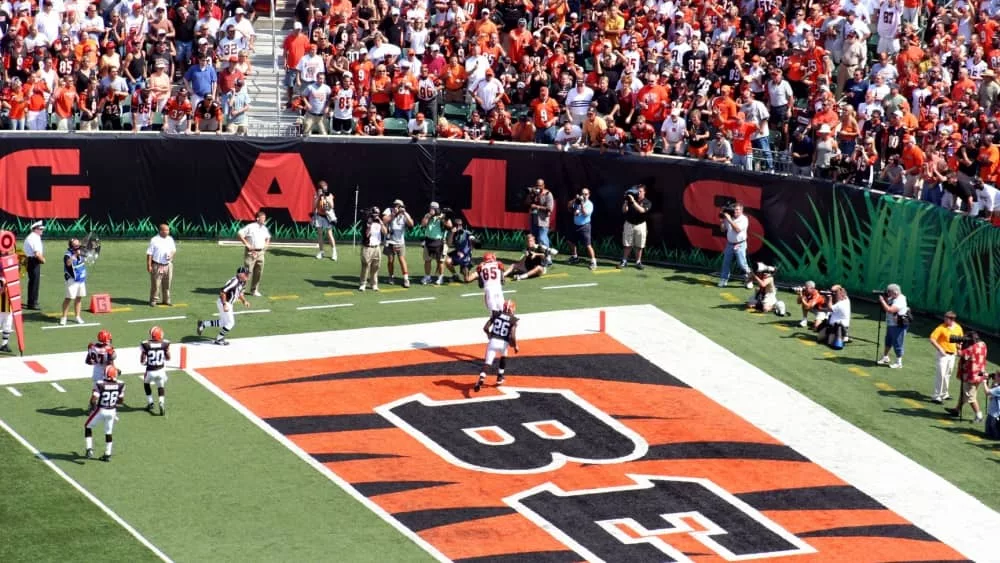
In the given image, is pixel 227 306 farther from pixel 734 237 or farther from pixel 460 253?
pixel 734 237

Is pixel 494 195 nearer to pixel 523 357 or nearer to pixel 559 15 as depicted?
pixel 559 15

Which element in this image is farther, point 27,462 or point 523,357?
point 523,357

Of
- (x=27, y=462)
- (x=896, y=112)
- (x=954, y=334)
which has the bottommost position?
(x=27, y=462)

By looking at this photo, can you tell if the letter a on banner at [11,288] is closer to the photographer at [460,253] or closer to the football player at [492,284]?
the football player at [492,284]

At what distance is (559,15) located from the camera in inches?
1971

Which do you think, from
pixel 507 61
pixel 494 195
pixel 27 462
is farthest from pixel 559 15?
pixel 27 462

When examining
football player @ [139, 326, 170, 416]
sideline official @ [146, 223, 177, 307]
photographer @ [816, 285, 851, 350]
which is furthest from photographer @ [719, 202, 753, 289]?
football player @ [139, 326, 170, 416]

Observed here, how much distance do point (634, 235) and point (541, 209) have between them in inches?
91.7

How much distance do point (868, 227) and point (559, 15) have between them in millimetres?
10838

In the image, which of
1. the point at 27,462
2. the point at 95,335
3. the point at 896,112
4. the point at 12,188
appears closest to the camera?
the point at 27,462

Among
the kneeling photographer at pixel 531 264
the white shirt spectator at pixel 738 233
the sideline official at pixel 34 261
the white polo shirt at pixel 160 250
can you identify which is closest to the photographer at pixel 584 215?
the kneeling photographer at pixel 531 264

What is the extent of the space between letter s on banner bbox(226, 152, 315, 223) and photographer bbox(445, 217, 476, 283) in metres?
4.55

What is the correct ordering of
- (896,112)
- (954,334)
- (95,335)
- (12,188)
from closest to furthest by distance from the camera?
(954,334)
(95,335)
(896,112)
(12,188)

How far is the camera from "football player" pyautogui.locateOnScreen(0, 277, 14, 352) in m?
39.3
